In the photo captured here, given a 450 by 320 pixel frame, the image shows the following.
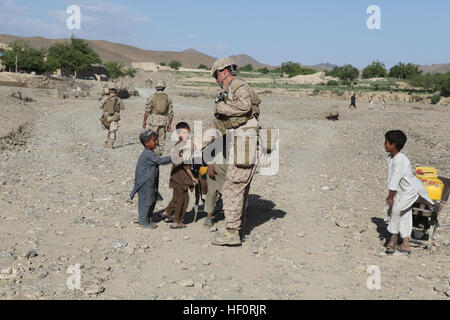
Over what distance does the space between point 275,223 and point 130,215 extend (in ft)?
6.99

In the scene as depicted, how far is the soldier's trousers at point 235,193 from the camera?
16.9ft

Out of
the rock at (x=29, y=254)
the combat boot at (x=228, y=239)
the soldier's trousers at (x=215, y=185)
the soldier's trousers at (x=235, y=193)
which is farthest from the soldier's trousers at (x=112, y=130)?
the rock at (x=29, y=254)

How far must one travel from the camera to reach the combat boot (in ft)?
16.8

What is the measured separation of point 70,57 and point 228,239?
59009 millimetres

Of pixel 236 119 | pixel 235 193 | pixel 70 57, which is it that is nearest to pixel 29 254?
pixel 235 193

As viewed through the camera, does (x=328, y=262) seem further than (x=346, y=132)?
No

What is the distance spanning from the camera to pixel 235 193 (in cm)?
518

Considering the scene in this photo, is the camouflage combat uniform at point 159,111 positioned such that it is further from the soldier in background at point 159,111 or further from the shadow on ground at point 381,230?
the shadow on ground at point 381,230

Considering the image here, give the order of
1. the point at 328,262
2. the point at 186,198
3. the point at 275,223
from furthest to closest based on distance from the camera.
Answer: the point at 275,223 → the point at 186,198 → the point at 328,262

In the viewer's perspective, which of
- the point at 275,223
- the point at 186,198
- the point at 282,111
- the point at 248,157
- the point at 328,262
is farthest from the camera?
the point at 282,111

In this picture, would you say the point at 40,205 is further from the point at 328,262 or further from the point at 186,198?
the point at 328,262

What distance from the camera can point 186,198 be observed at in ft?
19.1

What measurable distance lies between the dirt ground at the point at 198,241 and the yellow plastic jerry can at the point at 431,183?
0.72 m
